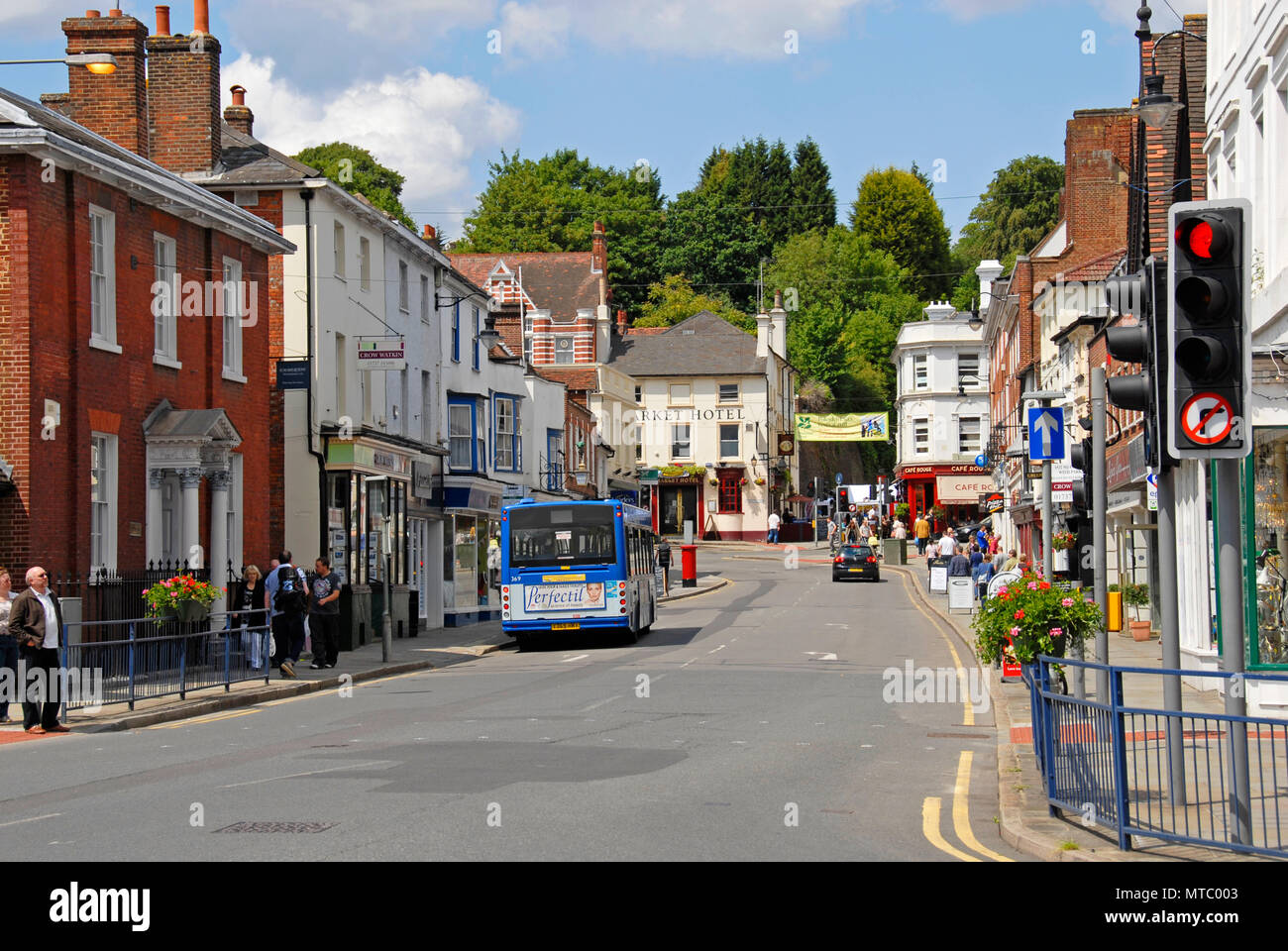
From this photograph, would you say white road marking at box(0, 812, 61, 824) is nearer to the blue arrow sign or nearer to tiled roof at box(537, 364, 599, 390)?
the blue arrow sign

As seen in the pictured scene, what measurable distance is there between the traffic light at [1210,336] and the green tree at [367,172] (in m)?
73.1

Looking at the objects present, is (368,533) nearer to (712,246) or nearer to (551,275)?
(551,275)

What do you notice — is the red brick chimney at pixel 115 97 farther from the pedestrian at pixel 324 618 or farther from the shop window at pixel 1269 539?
the shop window at pixel 1269 539

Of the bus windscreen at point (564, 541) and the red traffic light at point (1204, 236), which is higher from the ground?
the red traffic light at point (1204, 236)

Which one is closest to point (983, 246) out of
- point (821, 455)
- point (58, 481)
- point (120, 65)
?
point (821, 455)

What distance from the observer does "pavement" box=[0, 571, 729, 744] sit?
58.9 feet

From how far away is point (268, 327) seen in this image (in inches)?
1246

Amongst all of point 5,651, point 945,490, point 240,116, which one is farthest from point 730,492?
point 5,651

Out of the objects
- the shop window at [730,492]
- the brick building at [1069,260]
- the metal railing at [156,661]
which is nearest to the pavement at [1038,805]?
the metal railing at [156,661]

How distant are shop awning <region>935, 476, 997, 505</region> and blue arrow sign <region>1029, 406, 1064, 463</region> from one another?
6873 cm

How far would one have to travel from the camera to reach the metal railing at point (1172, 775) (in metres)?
8.59

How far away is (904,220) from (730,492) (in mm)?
32189

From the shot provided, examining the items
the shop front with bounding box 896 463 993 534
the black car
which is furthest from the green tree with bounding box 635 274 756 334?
the black car

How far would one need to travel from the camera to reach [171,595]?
22.5 metres
